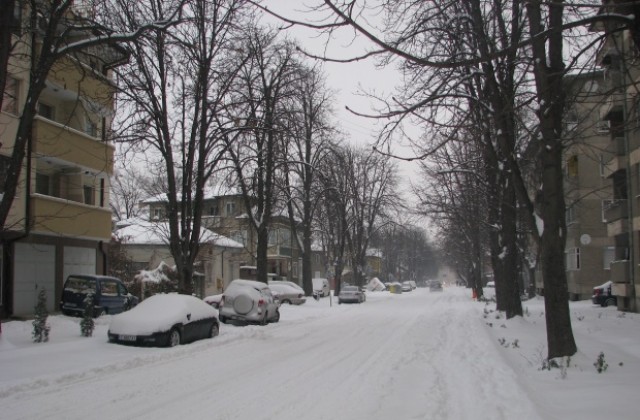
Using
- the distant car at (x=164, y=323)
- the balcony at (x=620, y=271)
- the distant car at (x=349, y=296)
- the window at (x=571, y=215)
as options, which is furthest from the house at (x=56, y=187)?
the window at (x=571, y=215)

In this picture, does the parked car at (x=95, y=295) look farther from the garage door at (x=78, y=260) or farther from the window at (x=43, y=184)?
the window at (x=43, y=184)

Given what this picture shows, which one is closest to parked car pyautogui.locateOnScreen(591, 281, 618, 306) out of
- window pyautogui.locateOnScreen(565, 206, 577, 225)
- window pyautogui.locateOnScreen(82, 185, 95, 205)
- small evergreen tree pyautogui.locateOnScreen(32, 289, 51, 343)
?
window pyautogui.locateOnScreen(565, 206, 577, 225)

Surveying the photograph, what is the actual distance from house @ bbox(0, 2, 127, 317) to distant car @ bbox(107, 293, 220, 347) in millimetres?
5734

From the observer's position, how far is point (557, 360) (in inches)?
425

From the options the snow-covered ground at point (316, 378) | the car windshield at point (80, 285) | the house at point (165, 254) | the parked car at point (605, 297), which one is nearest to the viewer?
the snow-covered ground at point (316, 378)

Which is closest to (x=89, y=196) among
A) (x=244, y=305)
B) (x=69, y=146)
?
(x=69, y=146)

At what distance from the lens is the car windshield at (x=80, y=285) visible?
2105 centimetres

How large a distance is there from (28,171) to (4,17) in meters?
10.8

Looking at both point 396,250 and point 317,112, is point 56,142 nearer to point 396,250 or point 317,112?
point 317,112

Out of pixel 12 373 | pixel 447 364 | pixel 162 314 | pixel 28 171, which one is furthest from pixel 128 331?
pixel 28 171

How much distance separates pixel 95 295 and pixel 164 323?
8.03m

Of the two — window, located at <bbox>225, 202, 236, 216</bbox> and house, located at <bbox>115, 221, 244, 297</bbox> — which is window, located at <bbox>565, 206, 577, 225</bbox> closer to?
house, located at <bbox>115, 221, 244, 297</bbox>

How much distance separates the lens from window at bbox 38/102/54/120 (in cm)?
2373

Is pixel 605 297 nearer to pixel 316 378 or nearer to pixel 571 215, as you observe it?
pixel 571 215
